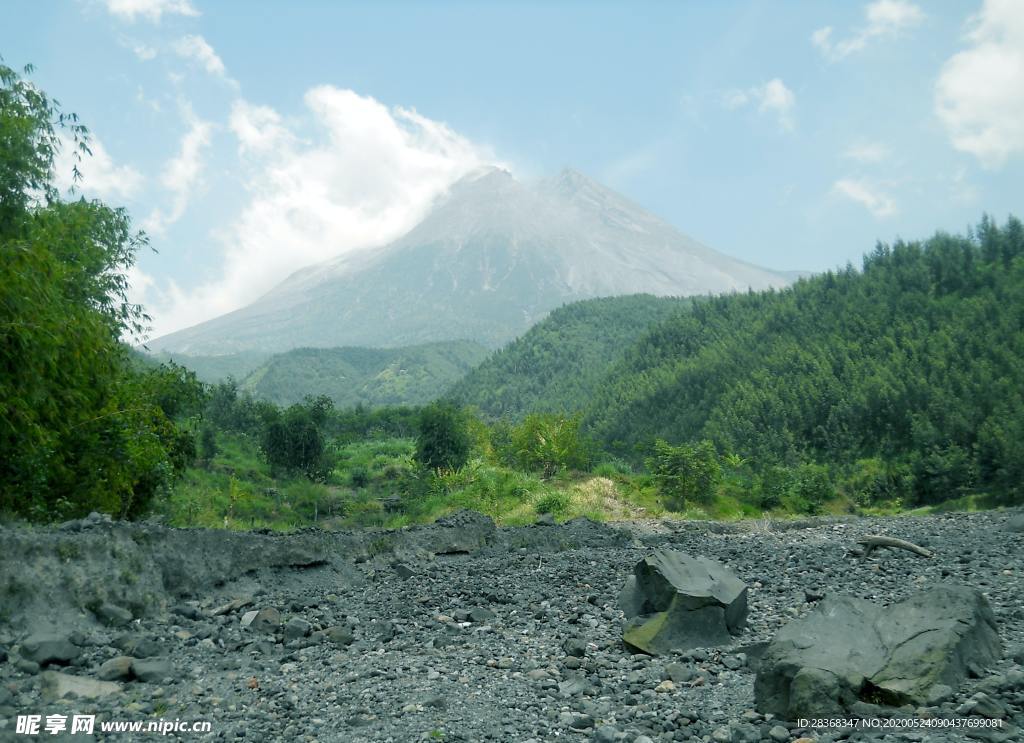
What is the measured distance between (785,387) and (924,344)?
841 centimetres

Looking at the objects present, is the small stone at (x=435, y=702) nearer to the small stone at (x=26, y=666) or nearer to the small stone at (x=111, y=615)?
the small stone at (x=26, y=666)

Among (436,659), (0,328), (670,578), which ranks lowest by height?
(436,659)

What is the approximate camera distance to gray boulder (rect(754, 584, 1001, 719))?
3.92 metres

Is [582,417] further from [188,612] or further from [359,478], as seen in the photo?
[188,612]

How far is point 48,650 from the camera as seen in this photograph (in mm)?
5180

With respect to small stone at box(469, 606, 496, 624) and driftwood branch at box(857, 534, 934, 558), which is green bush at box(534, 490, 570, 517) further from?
small stone at box(469, 606, 496, 624)

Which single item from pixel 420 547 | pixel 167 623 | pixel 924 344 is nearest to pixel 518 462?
pixel 420 547

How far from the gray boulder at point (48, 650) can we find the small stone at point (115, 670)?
325mm

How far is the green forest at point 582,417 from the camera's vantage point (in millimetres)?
8727

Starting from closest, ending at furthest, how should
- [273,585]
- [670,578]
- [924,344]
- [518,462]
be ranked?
1. [670,578]
2. [273,585]
3. [518,462]
4. [924,344]

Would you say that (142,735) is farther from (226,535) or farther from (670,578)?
(226,535)

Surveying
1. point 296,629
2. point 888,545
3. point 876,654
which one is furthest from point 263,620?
point 888,545

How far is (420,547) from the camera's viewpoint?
38.3 feet

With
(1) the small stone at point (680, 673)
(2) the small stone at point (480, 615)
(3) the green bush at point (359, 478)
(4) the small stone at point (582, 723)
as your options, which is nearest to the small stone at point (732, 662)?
(1) the small stone at point (680, 673)
